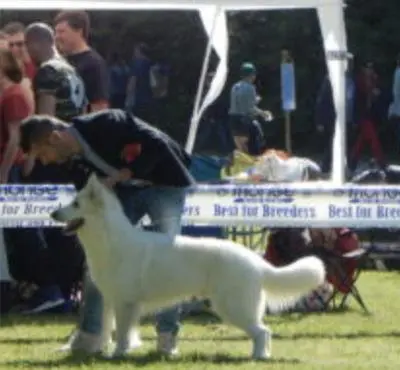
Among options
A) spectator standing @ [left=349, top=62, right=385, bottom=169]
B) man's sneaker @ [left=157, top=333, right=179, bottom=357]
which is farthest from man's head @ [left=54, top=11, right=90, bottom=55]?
spectator standing @ [left=349, top=62, right=385, bottom=169]

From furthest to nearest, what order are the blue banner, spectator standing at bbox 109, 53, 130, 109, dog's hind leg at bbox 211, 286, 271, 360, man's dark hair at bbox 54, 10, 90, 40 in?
spectator standing at bbox 109, 53, 130, 109
man's dark hair at bbox 54, 10, 90, 40
the blue banner
dog's hind leg at bbox 211, 286, 271, 360

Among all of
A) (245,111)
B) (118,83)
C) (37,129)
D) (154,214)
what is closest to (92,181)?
(37,129)

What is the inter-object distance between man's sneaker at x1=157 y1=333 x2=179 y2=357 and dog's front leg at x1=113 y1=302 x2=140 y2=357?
281 mm

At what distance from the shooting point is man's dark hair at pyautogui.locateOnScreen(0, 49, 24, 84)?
11.4 meters

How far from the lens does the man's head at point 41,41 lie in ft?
38.9

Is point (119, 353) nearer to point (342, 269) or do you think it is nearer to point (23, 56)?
point (342, 269)

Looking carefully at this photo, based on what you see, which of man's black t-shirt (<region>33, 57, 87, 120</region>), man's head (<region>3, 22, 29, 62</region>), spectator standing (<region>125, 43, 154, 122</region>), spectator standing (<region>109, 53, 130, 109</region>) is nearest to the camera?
man's black t-shirt (<region>33, 57, 87, 120</region>)

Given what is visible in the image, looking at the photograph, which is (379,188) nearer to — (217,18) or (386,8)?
(217,18)

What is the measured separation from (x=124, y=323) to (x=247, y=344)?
1.14m

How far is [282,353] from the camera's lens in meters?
9.83

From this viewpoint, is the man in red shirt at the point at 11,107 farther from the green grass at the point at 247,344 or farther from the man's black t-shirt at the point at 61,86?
the green grass at the point at 247,344

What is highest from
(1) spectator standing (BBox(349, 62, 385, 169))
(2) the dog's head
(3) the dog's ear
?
(1) spectator standing (BBox(349, 62, 385, 169))

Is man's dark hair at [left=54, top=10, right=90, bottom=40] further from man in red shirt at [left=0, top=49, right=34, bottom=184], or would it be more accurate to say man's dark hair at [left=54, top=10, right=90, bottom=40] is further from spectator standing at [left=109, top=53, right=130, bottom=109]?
spectator standing at [left=109, top=53, right=130, bottom=109]

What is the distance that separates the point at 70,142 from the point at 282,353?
5.86ft
